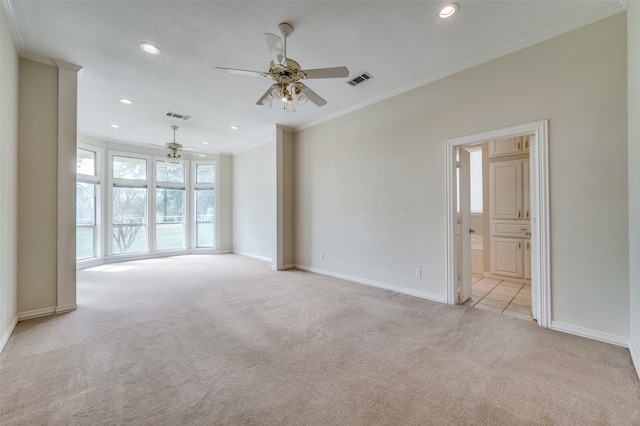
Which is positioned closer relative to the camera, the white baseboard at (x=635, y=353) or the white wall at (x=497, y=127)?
the white baseboard at (x=635, y=353)

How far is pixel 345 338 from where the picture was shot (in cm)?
267

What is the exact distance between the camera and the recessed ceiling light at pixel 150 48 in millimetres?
2957

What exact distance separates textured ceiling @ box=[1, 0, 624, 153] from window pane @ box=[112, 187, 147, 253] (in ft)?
11.3

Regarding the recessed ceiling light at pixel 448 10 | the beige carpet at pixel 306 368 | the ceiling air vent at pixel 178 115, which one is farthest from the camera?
the ceiling air vent at pixel 178 115

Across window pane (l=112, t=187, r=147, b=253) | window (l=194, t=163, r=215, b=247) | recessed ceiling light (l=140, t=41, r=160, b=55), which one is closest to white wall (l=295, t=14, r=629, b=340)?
recessed ceiling light (l=140, t=41, r=160, b=55)

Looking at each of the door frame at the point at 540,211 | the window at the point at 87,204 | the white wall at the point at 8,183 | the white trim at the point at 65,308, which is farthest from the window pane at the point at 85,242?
the door frame at the point at 540,211

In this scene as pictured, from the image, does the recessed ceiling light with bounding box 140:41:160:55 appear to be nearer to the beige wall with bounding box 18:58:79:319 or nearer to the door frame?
the beige wall with bounding box 18:58:79:319

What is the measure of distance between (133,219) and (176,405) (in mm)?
7054

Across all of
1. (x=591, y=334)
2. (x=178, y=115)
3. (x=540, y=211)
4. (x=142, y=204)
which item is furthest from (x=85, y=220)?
(x=591, y=334)

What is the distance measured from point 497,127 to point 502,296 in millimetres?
2416

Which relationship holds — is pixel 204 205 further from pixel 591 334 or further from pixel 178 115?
pixel 591 334

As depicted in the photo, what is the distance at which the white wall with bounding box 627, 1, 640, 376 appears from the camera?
7.01 feet

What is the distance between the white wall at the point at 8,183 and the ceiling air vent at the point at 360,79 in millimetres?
3638

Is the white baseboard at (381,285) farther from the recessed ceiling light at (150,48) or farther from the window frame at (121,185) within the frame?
the window frame at (121,185)
